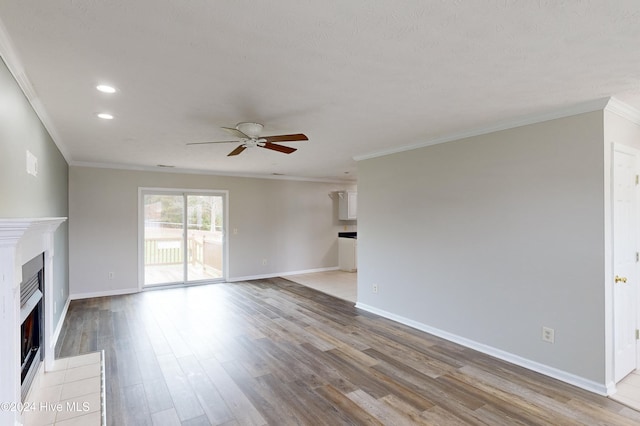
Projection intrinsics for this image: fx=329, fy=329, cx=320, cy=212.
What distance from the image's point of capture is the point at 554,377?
2.94 metres

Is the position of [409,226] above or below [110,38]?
below

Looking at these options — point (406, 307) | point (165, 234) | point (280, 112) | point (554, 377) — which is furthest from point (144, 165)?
point (554, 377)

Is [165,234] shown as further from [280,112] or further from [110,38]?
[110,38]

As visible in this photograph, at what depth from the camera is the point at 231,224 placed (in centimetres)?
713

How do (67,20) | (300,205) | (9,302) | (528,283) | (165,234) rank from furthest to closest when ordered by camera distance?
(300,205)
(165,234)
(528,283)
(9,302)
(67,20)

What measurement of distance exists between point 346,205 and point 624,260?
19.8 ft

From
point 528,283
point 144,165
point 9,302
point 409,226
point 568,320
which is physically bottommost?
point 568,320

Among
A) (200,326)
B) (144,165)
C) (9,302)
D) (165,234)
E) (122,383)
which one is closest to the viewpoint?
(9,302)

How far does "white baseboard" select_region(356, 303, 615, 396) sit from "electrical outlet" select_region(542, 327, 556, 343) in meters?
0.24

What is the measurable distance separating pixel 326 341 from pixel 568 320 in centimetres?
235

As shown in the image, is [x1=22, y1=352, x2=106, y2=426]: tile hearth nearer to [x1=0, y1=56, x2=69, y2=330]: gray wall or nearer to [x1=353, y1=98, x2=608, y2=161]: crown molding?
[x1=0, y1=56, x2=69, y2=330]: gray wall

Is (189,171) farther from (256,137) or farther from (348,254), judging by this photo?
(348,254)

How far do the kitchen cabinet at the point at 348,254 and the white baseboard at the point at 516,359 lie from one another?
370 cm

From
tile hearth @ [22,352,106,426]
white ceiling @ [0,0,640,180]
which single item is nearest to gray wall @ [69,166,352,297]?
white ceiling @ [0,0,640,180]
